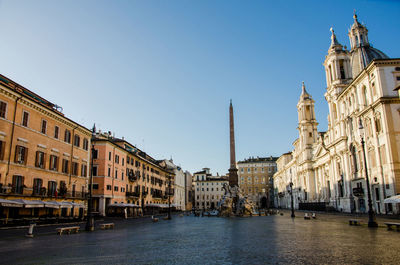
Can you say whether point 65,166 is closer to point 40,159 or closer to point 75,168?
point 75,168

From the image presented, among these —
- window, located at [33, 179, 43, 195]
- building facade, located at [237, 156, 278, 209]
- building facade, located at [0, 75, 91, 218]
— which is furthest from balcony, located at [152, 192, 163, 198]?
building facade, located at [237, 156, 278, 209]

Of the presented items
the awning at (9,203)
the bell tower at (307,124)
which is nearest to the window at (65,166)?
the awning at (9,203)

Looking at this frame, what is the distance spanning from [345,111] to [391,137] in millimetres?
14068

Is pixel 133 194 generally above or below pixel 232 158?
below

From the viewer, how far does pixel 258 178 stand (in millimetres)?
116688

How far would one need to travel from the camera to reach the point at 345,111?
A: 155ft

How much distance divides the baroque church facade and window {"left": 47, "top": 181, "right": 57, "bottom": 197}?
26.7 metres

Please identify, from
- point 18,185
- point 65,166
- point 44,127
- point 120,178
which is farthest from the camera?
point 120,178

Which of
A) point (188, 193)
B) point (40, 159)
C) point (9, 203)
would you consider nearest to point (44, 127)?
point (40, 159)

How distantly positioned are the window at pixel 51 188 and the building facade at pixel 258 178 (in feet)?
296

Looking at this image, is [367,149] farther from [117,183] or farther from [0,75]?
[0,75]

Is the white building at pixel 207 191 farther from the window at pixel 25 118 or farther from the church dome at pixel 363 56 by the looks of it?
the window at pixel 25 118

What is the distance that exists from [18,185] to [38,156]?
3.55 m

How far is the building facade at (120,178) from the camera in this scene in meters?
42.5
